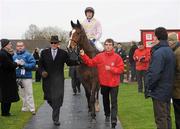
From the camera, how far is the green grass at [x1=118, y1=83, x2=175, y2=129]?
10.7 meters

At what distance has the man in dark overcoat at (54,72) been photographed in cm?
1093

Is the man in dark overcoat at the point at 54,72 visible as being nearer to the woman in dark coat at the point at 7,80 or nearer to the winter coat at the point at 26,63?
the woman in dark coat at the point at 7,80

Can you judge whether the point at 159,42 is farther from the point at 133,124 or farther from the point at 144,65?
the point at 144,65

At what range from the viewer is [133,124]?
10.8 metres

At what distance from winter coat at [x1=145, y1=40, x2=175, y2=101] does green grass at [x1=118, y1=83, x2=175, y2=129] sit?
2.20m

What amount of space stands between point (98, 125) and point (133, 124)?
910mm

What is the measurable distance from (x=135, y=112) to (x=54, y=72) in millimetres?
3200

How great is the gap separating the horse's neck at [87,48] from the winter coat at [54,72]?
73 centimetres

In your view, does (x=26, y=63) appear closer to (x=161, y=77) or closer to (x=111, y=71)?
(x=111, y=71)

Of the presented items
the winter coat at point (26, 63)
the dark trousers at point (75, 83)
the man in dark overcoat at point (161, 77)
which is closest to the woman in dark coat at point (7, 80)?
the winter coat at point (26, 63)

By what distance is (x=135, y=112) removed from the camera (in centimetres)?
1276

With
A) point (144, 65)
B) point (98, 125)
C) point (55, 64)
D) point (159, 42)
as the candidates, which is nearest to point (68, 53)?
point (55, 64)

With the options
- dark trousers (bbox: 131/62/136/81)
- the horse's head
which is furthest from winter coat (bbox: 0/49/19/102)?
dark trousers (bbox: 131/62/136/81)

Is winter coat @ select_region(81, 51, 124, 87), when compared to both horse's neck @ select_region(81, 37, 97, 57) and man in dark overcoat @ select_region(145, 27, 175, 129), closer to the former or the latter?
horse's neck @ select_region(81, 37, 97, 57)
